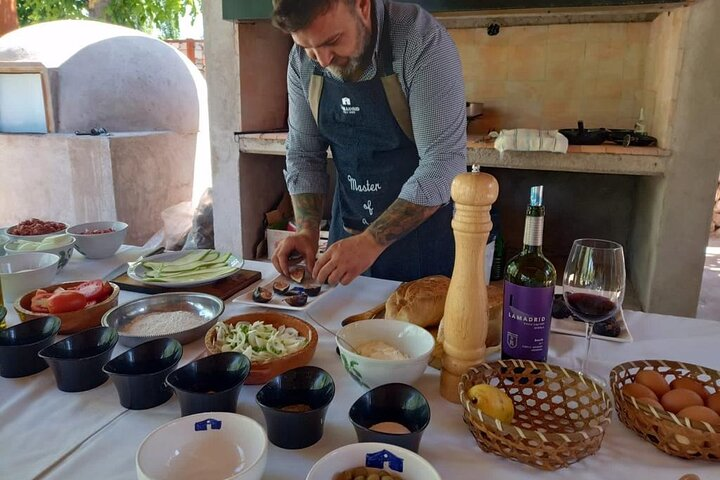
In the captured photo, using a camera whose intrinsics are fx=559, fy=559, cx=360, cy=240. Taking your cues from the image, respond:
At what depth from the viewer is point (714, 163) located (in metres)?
3.00

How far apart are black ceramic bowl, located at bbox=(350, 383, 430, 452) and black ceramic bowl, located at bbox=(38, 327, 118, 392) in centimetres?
56

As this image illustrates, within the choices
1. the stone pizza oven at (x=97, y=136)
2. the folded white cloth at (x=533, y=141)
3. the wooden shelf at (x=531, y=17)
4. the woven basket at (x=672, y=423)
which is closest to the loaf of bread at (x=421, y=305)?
the woven basket at (x=672, y=423)

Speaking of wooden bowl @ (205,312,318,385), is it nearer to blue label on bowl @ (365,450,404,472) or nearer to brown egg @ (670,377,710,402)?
blue label on bowl @ (365,450,404,472)

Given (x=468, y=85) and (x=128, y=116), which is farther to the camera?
(x=128, y=116)

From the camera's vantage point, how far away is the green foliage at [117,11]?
837 cm

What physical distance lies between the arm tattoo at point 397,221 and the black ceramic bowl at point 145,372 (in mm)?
755

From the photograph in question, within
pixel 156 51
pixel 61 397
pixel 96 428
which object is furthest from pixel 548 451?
pixel 156 51

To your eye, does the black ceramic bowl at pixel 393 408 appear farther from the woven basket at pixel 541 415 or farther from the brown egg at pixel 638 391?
the brown egg at pixel 638 391

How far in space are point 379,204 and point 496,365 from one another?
1.11m

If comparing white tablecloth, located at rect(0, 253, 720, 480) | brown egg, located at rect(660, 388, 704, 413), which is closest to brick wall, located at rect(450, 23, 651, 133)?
white tablecloth, located at rect(0, 253, 720, 480)

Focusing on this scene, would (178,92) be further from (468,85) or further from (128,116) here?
(468,85)

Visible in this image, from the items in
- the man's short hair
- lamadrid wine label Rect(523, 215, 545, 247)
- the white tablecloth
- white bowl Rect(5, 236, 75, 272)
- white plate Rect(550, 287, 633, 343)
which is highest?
the man's short hair

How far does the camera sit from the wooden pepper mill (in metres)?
1.03

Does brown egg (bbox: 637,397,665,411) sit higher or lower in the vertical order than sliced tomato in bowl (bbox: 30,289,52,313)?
lower
